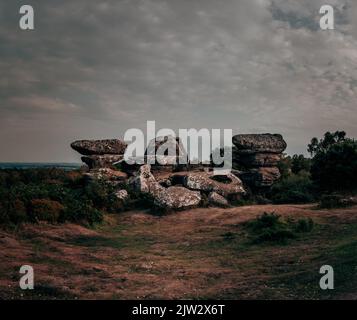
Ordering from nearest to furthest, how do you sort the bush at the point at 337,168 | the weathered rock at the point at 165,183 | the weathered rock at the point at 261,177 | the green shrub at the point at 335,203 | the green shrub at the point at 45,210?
the green shrub at the point at 45,210, the green shrub at the point at 335,203, the bush at the point at 337,168, the weathered rock at the point at 165,183, the weathered rock at the point at 261,177

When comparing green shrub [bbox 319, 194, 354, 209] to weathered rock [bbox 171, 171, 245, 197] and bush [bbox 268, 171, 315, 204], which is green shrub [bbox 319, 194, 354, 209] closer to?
bush [bbox 268, 171, 315, 204]

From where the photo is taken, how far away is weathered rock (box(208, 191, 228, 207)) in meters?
29.2

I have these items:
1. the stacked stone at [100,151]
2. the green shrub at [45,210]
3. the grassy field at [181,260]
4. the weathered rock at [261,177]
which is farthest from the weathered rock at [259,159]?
the green shrub at [45,210]

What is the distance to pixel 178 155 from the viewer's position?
39750 mm

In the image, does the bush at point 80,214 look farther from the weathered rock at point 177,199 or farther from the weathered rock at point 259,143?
the weathered rock at point 259,143

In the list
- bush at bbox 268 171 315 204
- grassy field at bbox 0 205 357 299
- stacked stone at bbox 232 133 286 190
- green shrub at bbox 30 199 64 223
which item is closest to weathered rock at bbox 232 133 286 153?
stacked stone at bbox 232 133 286 190

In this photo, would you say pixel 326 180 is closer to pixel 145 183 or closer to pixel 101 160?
pixel 145 183

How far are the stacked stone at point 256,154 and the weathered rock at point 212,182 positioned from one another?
3.06 metres

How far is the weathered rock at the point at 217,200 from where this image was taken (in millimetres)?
29188

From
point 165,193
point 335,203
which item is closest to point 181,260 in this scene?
point 165,193

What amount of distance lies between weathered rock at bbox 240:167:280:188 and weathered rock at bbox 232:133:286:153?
235 centimetres
